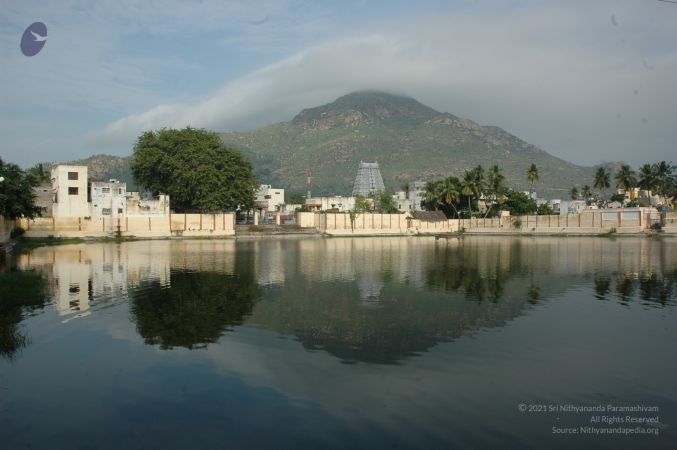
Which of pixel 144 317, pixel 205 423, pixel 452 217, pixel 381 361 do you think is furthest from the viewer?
pixel 452 217

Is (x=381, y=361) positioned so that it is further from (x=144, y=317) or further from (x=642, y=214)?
(x=642, y=214)

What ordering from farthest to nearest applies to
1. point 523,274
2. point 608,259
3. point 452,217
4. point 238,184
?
point 452,217
point 238,184
point 608,259
point 523,274

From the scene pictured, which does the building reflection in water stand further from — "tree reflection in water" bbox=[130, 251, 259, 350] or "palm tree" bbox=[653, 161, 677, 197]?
"palm tree" bbox=[653, 161, 677, 197]

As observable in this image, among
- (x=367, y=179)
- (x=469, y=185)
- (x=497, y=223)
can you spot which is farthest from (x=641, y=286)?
(x=367, y=179)

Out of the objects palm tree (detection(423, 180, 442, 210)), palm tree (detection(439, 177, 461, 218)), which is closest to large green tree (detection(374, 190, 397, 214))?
palm tree (detection(423, 180, 442, 210))

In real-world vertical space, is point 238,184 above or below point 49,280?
above

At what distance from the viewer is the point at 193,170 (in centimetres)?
7400

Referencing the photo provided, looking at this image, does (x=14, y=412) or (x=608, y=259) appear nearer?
(x=14, y=412)

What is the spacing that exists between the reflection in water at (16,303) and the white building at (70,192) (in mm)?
40929

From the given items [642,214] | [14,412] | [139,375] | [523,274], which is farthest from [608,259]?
[642,214]

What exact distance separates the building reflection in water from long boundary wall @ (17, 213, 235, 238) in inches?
956

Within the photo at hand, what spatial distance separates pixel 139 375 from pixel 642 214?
89.0 m

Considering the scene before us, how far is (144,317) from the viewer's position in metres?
19.8

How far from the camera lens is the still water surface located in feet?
33.4
